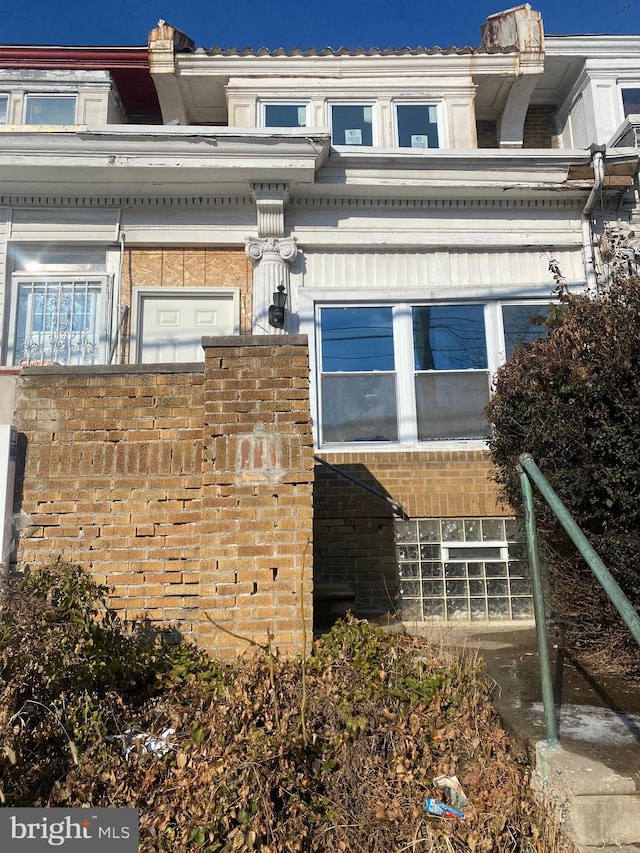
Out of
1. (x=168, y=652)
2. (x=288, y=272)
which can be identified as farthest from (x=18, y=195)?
(x=168, y=652)

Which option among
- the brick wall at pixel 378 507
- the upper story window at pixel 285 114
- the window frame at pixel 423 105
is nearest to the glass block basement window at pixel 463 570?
the brick wall at pixel 378 507

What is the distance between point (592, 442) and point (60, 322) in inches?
233

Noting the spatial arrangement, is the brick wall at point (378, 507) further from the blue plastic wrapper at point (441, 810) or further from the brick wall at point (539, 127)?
the brick wall at point (539, 127)

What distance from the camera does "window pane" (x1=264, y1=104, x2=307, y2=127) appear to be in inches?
357

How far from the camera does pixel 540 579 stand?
2969mm

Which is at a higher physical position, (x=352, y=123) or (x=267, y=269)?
(x=352, y=123)

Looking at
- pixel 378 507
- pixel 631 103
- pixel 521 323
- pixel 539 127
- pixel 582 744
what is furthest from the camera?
pixel 539 127

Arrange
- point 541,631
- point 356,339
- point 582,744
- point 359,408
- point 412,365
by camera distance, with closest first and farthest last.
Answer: point 582,744 < point 541,631 < point 359,408 < point 412,365 < point 356,339

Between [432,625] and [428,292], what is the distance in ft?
12.4

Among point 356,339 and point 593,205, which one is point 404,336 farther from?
point 593,205

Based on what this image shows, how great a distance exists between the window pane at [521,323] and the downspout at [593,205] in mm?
637

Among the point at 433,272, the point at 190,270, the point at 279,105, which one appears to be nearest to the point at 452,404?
the point at 433,272

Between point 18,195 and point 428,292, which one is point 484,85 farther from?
point 18,195

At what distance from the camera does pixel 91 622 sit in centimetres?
342
